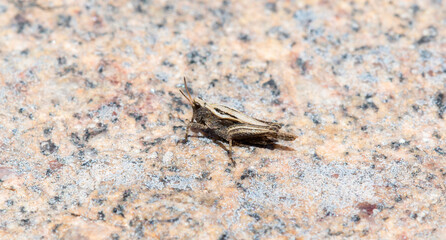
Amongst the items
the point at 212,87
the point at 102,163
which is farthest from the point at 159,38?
the point at 102,163

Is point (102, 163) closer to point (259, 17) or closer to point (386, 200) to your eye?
point (386, 200)

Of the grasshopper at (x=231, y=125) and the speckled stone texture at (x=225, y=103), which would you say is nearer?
the speckled stone texture at (x=225, y=103)

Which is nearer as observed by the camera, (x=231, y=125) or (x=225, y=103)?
(x=231, y=125)

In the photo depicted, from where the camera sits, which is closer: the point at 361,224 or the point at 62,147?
the point at 361,224

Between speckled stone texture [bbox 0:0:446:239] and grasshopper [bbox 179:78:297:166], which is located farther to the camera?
grasshopper [bbox 179:78:297:166]
